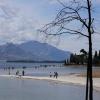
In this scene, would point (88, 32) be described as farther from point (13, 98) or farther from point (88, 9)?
point (13, 98)

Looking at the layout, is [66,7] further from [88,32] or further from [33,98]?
[33,98]

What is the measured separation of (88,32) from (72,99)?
26026mm

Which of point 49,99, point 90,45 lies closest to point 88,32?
point 90,45

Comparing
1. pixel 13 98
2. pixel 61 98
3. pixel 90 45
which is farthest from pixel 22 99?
pixel 90 45

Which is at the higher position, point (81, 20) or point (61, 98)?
point (81, 20)

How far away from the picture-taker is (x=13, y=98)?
3734cm

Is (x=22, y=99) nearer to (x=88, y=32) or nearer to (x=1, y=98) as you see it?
(x=1, y=98)

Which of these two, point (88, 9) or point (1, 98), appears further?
point (1, 98)

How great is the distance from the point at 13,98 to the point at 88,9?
87.6 feet

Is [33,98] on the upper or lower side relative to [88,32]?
lower

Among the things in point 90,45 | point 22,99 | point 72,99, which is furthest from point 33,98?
point 90,45

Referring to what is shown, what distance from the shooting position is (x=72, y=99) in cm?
3703

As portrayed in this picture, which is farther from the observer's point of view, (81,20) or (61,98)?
(61,98)

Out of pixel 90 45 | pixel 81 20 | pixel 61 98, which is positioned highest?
pixel 81 20
